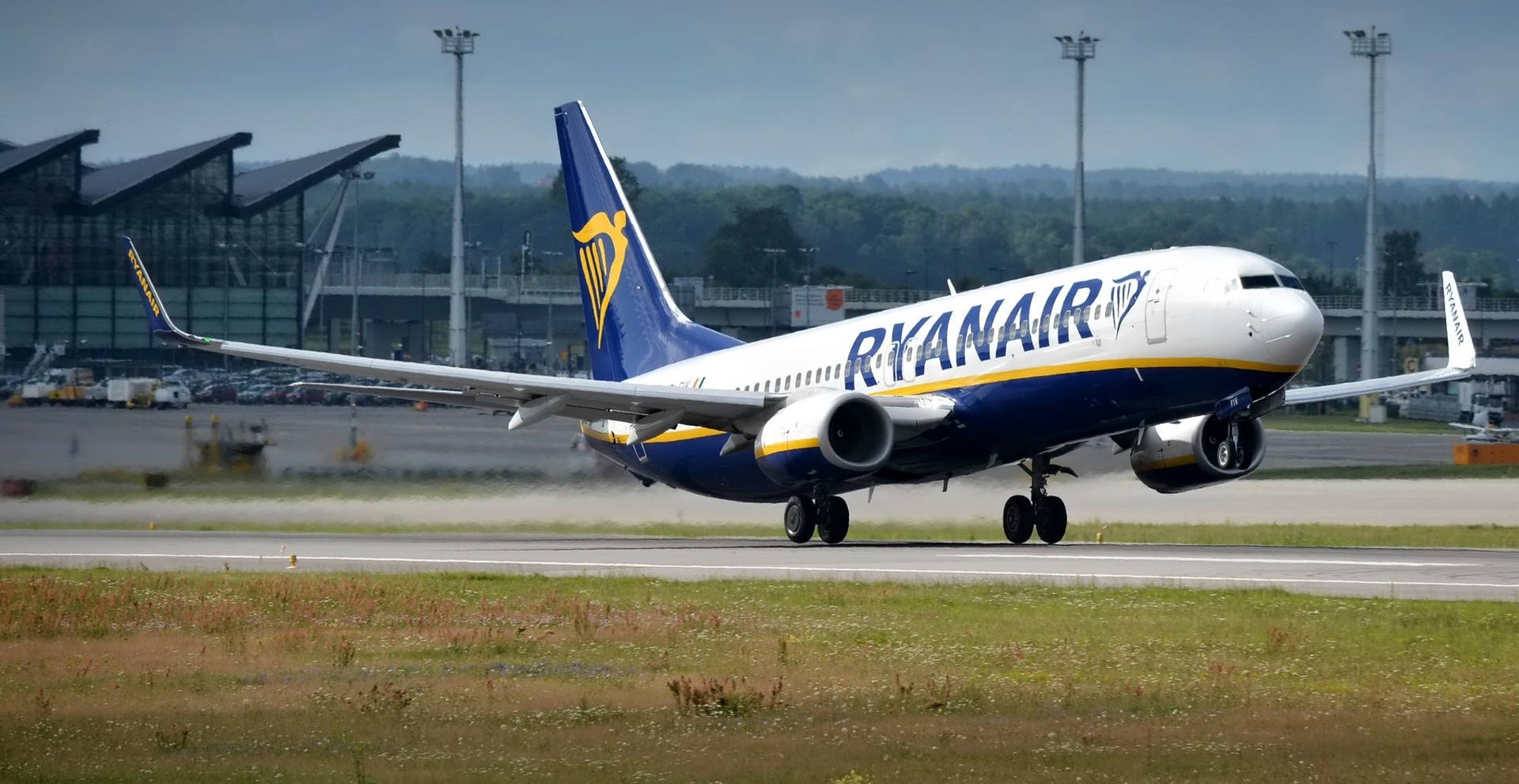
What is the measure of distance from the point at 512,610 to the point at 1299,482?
143 ft

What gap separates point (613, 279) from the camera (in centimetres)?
4672

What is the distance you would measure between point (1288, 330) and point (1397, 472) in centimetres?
3957

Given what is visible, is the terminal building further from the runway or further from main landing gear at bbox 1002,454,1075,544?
main landing gear at bbox 1002,454,1075,544

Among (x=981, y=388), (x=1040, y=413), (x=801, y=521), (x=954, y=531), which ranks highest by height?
(x=981, y=388)

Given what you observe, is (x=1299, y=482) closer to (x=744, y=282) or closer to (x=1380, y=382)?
(x=1380, y=382)

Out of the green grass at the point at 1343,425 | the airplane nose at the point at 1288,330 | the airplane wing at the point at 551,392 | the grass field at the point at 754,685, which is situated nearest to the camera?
the grass field at the point at 754,685

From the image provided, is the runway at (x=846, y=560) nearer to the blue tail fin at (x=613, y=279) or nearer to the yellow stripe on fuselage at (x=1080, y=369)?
the yellow stripe on fuselage at (x=1080, y=369)

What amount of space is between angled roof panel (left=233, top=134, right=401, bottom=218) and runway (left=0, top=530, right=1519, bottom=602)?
73674 mm

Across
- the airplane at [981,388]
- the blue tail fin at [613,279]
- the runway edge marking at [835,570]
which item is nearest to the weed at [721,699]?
the runway edge marking at [835,570]

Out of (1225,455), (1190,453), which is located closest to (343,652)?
(1225,455)

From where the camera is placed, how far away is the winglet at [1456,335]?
38.9 meters

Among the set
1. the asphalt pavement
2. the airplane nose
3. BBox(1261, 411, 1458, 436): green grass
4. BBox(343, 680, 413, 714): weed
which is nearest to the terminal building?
the asphalt pavement

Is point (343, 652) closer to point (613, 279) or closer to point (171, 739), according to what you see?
point (171, 739)

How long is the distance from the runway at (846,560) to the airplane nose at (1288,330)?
3420 mm
